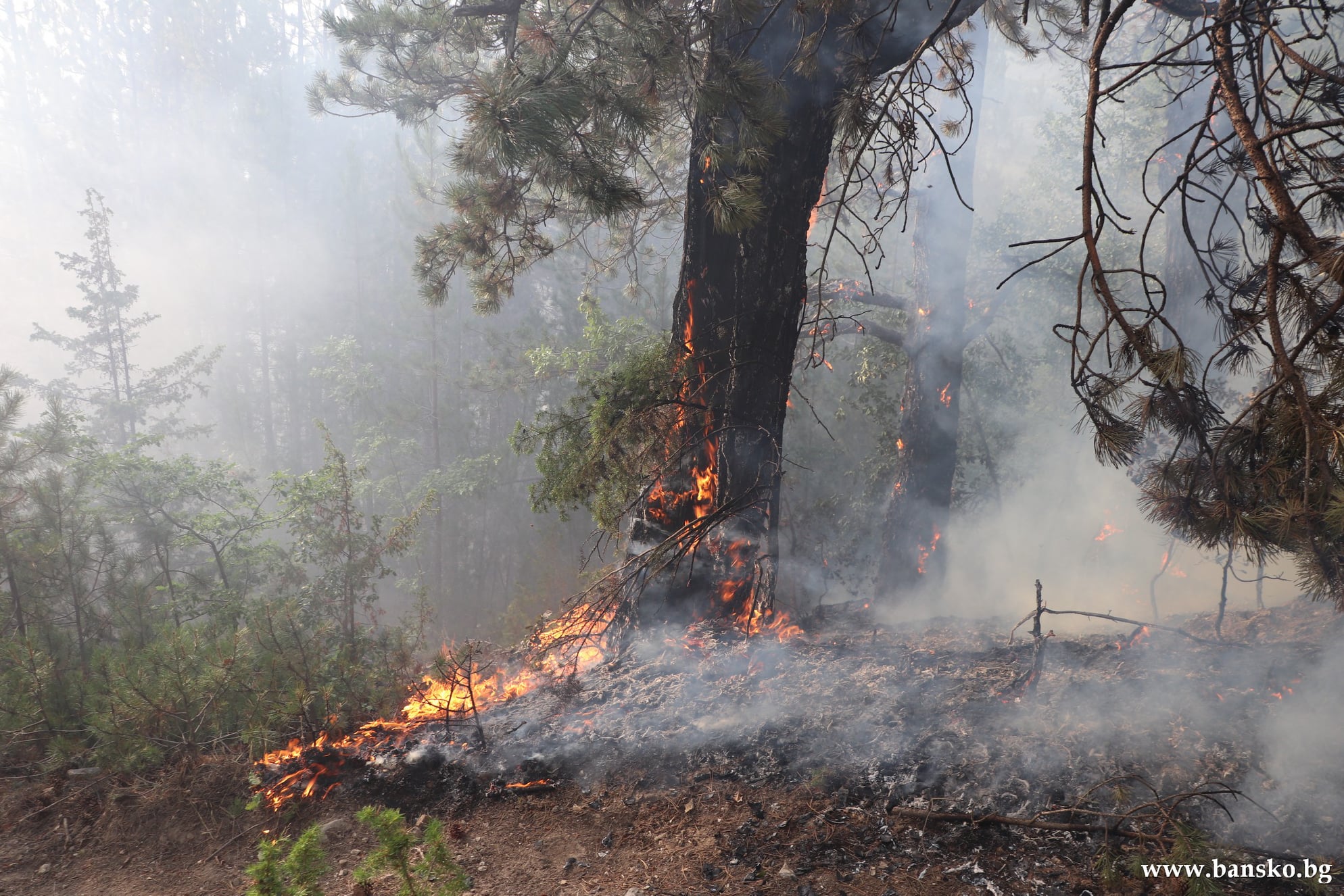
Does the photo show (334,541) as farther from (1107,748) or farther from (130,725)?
(1107,748)

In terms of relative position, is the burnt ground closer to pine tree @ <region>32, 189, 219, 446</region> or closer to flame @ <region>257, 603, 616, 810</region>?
flame @ <region>257, 603, 616, 810</region>

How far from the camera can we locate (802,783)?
3.46 metres

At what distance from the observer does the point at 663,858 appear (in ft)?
10.1

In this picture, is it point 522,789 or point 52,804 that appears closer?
point 522,789

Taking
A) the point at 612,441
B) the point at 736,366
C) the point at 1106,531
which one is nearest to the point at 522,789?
the point at 612,441

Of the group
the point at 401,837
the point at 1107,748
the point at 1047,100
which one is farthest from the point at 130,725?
the point at 1047,100

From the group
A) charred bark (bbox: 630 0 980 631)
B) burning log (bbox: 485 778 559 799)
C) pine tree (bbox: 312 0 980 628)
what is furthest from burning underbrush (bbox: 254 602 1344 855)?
pine tree (bbox: 312 0 980 628)

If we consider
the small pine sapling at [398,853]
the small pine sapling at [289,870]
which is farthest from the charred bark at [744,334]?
the small pine sapling at [289,870]

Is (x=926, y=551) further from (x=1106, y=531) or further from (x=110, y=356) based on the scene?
(x=110, y=356)

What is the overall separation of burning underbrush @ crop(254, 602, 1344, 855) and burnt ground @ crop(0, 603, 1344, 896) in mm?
15

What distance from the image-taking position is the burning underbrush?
3088 mm

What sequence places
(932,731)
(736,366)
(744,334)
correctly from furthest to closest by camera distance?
(744,334)
(736,366)
(932,731)

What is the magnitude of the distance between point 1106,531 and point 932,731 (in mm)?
9659

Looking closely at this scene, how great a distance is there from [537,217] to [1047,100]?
30.2 meters
